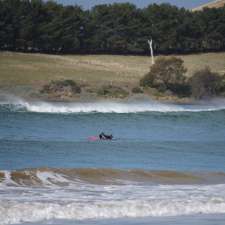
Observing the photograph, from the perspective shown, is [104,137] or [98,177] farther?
[104,137]

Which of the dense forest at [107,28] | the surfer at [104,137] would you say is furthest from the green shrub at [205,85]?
the surfer at [104,137]

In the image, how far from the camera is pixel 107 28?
290 ft

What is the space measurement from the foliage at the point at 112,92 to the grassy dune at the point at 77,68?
2510 mm

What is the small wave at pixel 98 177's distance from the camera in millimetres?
18500

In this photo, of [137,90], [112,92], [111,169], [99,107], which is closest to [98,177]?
[111,169]

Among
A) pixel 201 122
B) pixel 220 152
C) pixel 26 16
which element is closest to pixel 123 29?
pixel 26 16

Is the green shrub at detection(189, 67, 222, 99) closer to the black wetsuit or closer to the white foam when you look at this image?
the black wetsuit

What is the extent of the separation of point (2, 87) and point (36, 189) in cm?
4454

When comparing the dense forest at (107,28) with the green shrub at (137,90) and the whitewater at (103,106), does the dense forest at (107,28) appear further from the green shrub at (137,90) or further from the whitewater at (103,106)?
the whitewater at (103,106)

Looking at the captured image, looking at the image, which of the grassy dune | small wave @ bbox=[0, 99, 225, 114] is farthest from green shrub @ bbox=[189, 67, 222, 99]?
small wave @ bbox=[0, 99, 225, 114]

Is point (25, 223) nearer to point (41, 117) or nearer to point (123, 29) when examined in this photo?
point (41, 117)

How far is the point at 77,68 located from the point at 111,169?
55.0 m

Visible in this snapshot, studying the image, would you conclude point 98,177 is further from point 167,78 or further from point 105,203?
point 167,78

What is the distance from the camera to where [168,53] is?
295 ft
